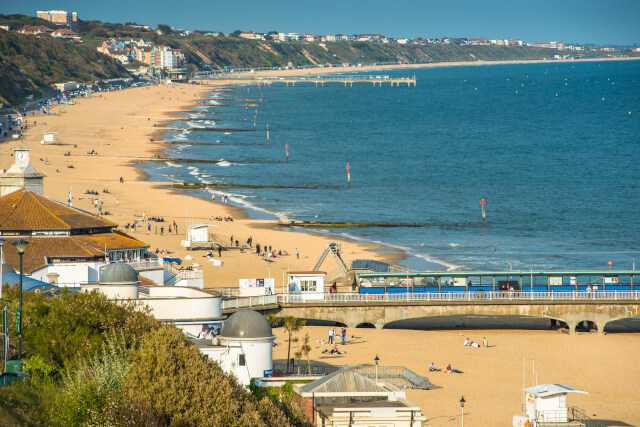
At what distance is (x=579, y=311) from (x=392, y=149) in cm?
9211

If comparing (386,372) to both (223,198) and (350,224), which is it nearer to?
(350,224)

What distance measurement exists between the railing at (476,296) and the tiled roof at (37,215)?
12230 mm

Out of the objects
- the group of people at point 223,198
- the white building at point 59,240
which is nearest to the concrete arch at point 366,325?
the white building at point 59,240

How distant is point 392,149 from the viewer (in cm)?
13762

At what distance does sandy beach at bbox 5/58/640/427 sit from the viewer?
35.0m

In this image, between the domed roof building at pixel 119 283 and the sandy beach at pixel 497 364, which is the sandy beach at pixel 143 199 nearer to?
the sandy beach at pixel 497 364

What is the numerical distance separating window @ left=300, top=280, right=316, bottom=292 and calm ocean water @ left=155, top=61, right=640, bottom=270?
1735 cm

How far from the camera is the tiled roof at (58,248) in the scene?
138ft

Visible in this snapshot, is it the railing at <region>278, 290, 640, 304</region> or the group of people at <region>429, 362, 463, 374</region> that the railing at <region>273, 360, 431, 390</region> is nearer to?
the group of people at <region>429, 362, 463, 374</region>

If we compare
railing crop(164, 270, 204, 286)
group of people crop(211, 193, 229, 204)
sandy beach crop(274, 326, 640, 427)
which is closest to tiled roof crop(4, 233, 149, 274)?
railing crop(164, 270, 204, 286)

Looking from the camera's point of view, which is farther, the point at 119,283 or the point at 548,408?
the point at 119,283

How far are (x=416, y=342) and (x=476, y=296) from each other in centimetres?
544

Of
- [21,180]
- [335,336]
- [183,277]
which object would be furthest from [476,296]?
[21,180]

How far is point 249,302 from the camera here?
4338 cm
